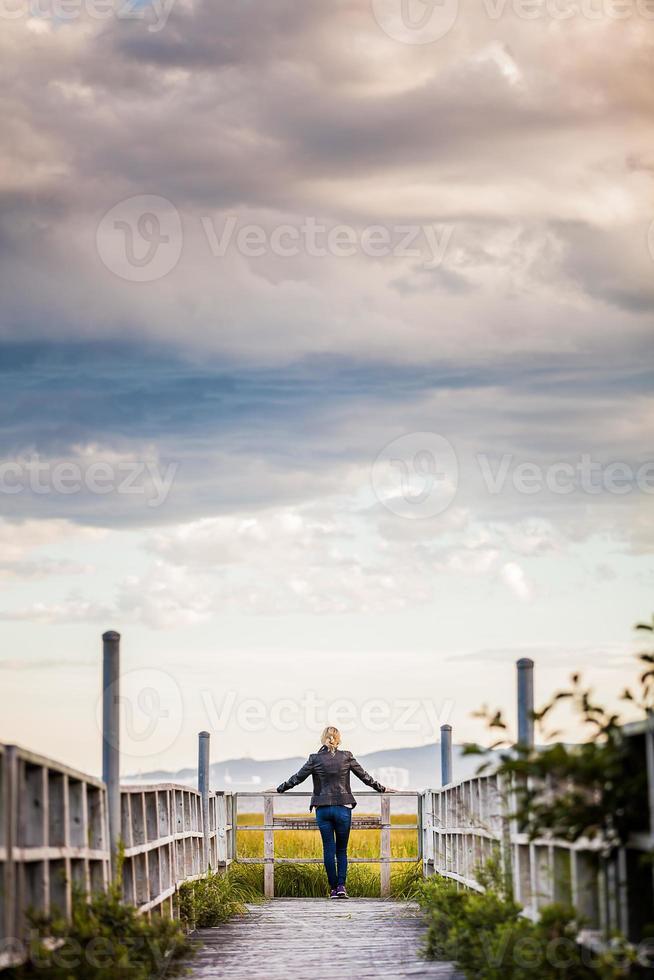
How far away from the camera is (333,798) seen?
16.8 metres

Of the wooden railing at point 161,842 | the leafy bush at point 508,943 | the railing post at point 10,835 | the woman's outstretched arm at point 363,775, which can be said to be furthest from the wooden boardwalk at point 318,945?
the railing post at point 10,835

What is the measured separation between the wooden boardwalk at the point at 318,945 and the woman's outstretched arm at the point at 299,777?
1.56 m

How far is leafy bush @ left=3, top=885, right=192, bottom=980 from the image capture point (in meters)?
6.81

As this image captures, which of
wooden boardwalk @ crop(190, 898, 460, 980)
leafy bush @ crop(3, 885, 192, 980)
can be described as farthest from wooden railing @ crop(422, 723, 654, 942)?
leafy bush @ crop(3, 885, 192, 980)

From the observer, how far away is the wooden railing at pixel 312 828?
1881cm

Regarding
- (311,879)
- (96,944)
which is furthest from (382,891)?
(96,944)

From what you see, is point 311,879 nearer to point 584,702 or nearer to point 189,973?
point 189,973

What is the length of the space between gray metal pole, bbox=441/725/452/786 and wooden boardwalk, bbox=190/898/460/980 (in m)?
2.84

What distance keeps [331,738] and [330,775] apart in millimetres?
520

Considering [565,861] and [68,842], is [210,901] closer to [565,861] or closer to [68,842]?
[68,842]

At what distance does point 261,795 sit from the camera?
19.9 metres

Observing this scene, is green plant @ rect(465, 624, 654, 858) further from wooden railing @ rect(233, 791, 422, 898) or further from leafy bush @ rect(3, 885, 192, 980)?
wooden railing @ rect(233, 791, 422, 898)

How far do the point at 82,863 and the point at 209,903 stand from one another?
237 inches

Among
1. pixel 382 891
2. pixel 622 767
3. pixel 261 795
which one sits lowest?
pixel 382 891
